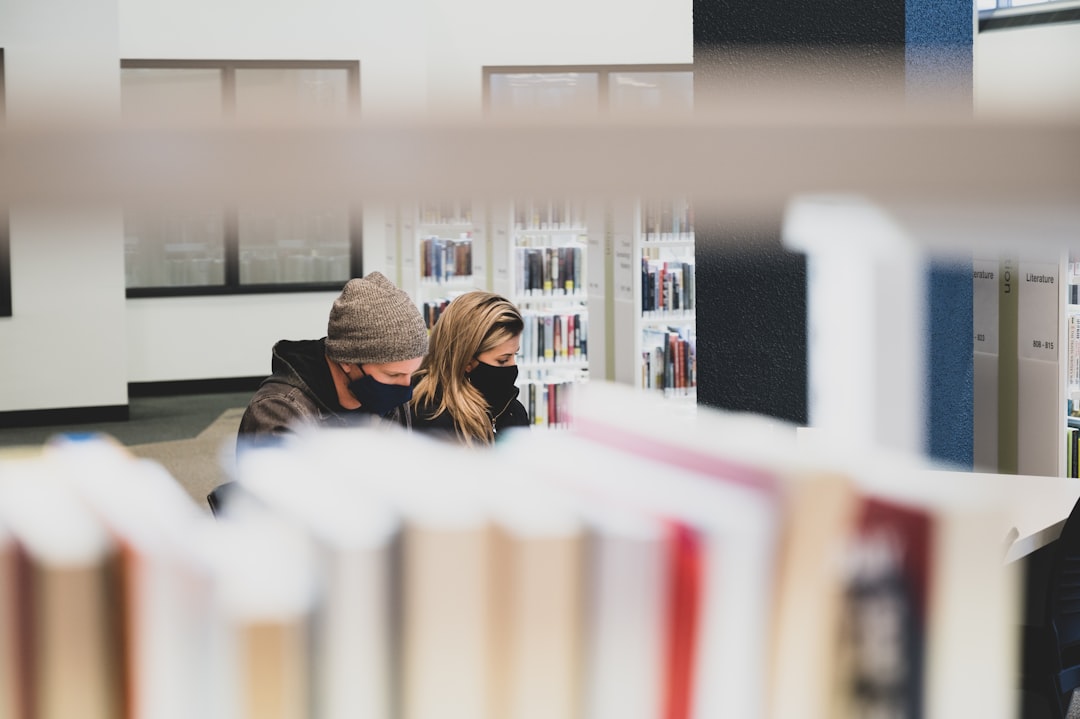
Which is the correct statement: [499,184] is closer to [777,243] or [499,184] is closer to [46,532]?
[46,532]

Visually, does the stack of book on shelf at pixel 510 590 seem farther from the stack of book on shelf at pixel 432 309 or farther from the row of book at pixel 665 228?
the stack of book on shelf at pixel 432 309

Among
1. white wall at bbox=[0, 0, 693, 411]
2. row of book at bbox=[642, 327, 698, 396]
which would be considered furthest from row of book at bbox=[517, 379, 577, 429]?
white wall at bbox=[0, 0, 693, 411]

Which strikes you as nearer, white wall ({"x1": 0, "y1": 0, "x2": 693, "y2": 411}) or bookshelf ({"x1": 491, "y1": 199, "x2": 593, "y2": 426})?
bookshelf ({"x1": 491, "y1": 199, "x2": 593, "y2": 426})

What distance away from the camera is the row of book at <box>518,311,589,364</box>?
297 inches

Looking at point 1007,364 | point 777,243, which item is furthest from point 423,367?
point 1007,364

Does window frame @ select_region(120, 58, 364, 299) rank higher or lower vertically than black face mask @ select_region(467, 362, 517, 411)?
higher

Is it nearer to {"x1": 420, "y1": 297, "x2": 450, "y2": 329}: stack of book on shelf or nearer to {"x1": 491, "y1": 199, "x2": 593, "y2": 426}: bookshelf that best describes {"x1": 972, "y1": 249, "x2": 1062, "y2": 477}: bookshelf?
{"x1": 491, "y1": 199, "x2": 593, "y2": 426}: bookshelf

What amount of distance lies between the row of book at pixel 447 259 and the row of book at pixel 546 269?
A: 0.80 m

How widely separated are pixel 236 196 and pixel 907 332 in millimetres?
351

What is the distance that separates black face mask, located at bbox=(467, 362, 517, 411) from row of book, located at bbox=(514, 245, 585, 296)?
413cm

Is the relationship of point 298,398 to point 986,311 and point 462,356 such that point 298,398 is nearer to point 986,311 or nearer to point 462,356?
point 462,356

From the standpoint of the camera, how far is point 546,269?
25.1 feet

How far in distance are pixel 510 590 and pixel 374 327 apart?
2.04 metres

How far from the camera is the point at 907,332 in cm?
61
